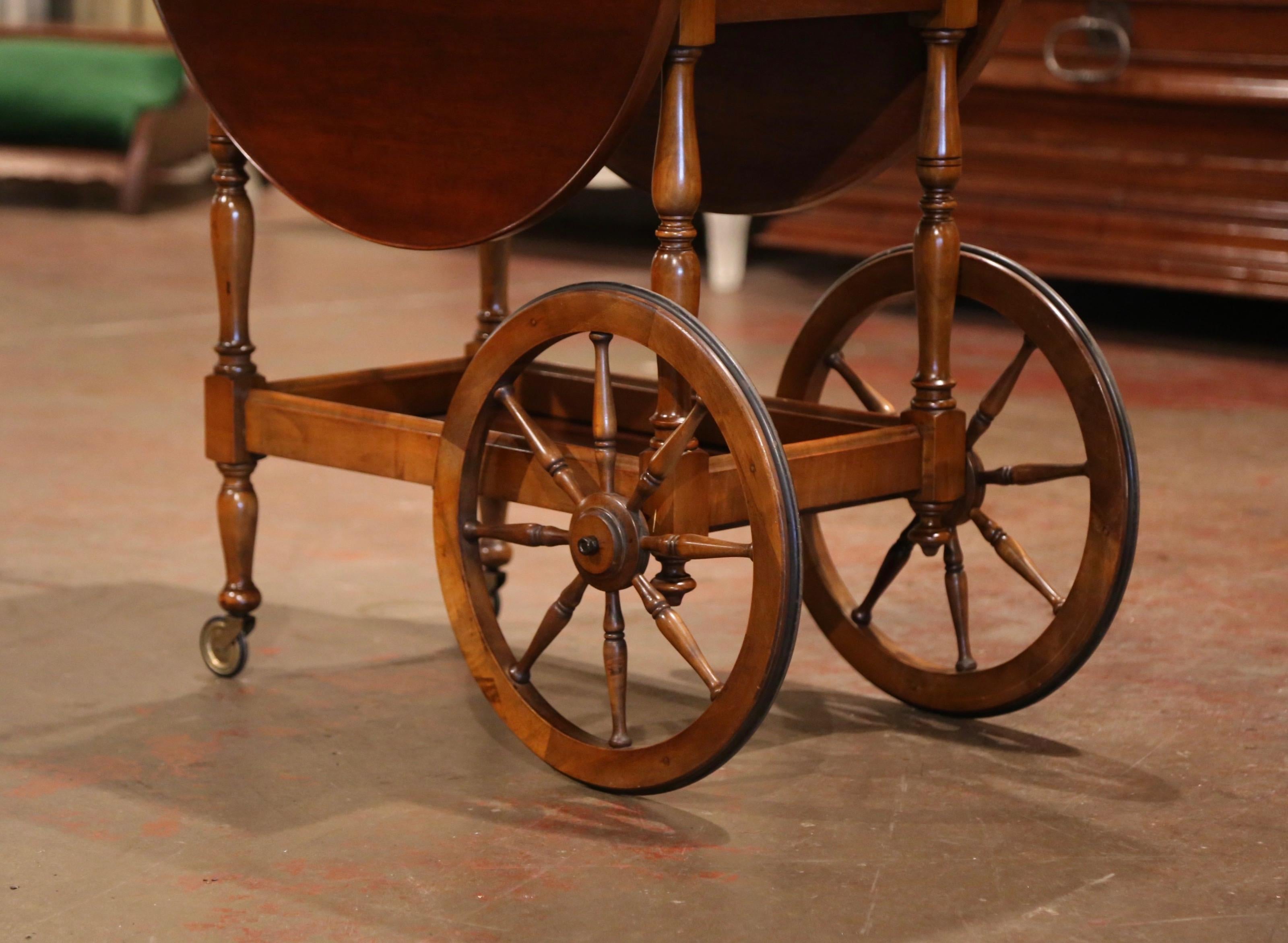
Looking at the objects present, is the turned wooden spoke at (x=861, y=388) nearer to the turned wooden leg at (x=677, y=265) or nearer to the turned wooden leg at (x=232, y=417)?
the turned wooden leg at (x=677, y=265)

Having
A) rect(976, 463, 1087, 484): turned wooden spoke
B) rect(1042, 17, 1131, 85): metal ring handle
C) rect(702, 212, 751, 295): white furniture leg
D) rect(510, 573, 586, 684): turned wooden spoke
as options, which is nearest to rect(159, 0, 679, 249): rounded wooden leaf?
rect(510, 573, 586, 684): turned wooden spoke

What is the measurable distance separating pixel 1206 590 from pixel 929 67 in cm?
100

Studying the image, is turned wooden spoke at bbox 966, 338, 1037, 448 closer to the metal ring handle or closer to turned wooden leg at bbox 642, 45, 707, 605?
turned wooden leg at bbox 642, 45, 707, 605

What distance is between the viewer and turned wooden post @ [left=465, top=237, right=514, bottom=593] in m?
2.37

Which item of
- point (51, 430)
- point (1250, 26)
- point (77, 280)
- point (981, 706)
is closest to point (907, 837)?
point (981, 706)

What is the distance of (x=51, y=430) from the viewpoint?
3.50 metres

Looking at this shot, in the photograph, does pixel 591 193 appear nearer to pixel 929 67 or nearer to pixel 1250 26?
pixel 1250 26

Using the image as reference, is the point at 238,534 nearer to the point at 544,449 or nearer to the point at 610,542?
the point at 544,449

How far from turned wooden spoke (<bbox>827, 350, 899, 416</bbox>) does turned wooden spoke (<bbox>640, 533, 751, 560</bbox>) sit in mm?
513

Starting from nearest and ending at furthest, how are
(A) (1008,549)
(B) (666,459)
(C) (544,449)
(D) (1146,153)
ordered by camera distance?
(B) (666,459) < (C) (544,449) < (A) (1008,549) < (D) (1146,153)

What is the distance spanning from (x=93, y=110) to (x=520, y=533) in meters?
5.75

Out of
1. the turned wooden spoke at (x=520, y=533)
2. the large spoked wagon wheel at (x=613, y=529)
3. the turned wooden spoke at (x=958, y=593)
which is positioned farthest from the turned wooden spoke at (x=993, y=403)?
the turned wooden spoke at (x=520, y=533)

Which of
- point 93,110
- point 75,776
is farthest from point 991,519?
point 93,110

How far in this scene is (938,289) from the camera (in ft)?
6.44
